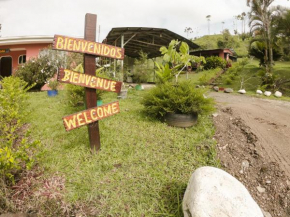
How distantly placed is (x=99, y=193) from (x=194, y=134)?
7.83 feet

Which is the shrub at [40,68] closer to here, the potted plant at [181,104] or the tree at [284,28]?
the potted plant at [181,104]

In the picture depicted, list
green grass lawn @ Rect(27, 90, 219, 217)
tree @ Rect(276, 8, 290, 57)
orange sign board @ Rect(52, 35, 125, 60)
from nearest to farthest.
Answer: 1. green grass lawn @ Rect(27, 90, 219, 217)
2. orange sign board @ Rect(52, 35, 125, 60)
3. tree @ Rect(276, 8, 290, 57)

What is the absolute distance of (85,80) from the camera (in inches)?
122

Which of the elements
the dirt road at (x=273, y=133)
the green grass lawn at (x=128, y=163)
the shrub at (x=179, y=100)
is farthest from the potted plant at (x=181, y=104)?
the dirt road at (x=273, y=133)

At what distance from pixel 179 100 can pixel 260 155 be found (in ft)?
6.07

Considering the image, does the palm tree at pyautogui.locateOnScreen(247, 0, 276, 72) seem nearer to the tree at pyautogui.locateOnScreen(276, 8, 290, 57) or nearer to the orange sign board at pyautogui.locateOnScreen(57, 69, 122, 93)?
the tree at pyautogui.locateOnScreen(276, 8, 290, 57)

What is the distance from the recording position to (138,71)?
12820 mm

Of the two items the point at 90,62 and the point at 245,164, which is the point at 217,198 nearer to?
the point at 245,164

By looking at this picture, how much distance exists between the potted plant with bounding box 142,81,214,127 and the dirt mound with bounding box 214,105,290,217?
62 centimetres

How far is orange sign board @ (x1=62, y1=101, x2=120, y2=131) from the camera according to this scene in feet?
9.63

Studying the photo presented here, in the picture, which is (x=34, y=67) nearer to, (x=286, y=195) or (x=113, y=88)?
(x=113, y=88)

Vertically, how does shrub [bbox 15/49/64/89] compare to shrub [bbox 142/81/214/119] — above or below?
above

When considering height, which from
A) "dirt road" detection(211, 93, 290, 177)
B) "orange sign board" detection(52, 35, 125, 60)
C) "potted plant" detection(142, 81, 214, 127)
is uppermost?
"orange sign board" detection(52, 35, 125, 60)

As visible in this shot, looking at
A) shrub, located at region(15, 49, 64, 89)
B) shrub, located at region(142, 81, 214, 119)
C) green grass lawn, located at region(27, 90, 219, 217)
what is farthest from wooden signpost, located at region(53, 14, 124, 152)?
shrub, located at region(15, 49, 64, 89)
